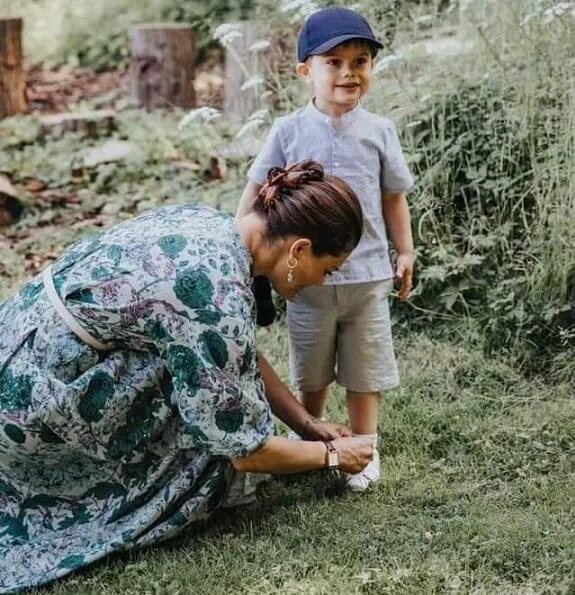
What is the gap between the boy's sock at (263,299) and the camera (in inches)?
103

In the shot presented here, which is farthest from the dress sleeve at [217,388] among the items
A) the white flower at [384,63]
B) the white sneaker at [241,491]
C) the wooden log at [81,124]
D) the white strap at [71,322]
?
the wooden log at [81,124]

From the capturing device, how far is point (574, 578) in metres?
2.35

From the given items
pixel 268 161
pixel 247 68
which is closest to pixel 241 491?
pixel 268 161

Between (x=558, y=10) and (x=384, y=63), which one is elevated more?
(x=558, y=10)

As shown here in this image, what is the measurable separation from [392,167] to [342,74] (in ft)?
0.96

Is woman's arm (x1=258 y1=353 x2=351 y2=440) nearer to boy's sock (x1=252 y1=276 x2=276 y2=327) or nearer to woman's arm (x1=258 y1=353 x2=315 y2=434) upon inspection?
woman's arm (x1=258 y1=353 x2=315 y2=434)

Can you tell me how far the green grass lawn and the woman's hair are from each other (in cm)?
73

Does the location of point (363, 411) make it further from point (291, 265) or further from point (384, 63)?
point (384, 63)

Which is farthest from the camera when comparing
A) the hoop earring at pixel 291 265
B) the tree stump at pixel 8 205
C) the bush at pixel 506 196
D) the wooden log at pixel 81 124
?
the wooden log at pixel 81 124

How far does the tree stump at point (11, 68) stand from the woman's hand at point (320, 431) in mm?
4584

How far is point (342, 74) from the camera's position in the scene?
Result: 281 cm

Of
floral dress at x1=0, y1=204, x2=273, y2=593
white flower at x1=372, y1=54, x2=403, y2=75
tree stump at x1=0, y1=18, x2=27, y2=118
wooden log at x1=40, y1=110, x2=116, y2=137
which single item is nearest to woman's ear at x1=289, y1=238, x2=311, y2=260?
floral dress at x1=0, y1=204, x2=273, y2=593

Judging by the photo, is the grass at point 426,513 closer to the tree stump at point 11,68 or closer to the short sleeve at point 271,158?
the short sleeve at point 271,158

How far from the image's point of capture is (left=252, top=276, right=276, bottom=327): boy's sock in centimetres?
262
